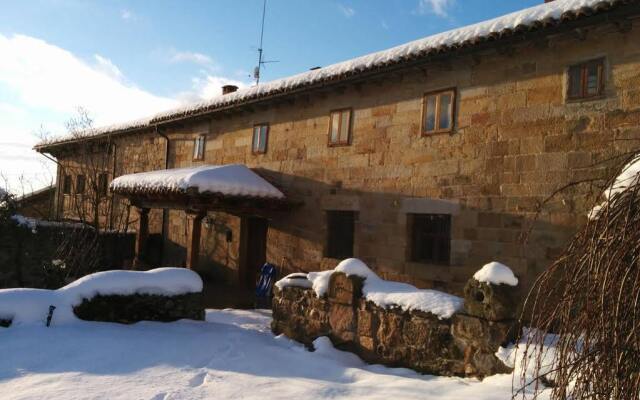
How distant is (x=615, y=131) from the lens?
608cm

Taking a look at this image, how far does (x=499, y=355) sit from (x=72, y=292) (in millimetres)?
5081

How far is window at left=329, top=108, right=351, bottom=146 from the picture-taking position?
944cm

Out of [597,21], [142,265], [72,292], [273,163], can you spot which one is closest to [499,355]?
[597,21]

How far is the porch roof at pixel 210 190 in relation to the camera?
9.11 m

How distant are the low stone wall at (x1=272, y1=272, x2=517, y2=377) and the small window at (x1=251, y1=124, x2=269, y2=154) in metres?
5.36

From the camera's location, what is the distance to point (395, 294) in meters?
5.31

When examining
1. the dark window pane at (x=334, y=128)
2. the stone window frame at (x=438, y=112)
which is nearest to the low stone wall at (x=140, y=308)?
the dark window pane at (x=334, y=128)

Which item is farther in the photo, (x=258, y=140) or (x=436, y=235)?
(x=258, y=140)

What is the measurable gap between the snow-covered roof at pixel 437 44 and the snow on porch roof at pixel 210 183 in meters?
1.99

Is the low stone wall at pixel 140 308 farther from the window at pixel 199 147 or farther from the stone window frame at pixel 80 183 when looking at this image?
the stone window frame at pixel 80 183

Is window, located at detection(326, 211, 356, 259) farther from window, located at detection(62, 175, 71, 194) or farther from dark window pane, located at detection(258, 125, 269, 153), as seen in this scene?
window, located at detection(62, 175, 71, 194)

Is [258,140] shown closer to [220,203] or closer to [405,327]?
[220,203]

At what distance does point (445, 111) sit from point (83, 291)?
242 inches

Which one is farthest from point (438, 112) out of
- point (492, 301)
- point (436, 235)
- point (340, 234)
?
point (492, 301)
